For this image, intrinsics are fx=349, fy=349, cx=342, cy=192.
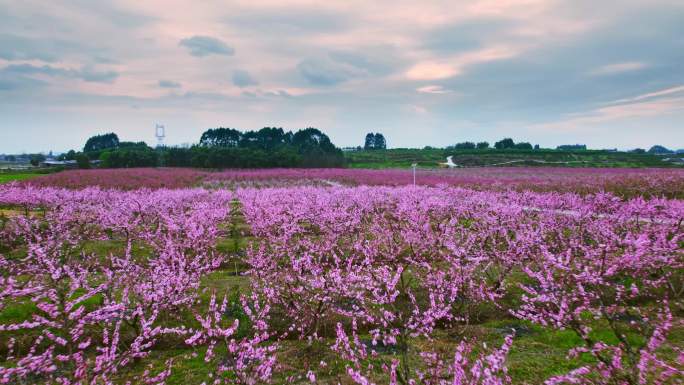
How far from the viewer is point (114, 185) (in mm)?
32688

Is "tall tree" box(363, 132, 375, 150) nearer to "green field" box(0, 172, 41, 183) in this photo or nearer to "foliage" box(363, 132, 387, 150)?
"foliage" box(363, 132, 387, 150)

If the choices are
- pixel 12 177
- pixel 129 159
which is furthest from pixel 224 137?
pixel 12 177

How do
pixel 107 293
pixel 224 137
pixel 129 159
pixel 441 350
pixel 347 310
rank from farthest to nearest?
pixel 224 137 → pixel 129 159 → pixel 347 310 → pixel 107 293 → pixel 441 350

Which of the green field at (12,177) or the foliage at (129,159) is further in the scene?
the foliage at (129,159)

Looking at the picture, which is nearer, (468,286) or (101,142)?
(468,286)

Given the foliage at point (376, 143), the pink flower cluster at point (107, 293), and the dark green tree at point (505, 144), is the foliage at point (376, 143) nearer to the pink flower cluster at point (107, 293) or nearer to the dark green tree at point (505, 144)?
the dark green tree at point (505, 144)

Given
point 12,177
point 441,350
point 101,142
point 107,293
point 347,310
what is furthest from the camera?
point 101,142

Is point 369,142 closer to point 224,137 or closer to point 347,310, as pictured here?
point 224,137

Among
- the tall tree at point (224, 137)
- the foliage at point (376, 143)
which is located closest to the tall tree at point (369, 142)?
the foliage at point (376, 143)

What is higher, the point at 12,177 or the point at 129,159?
the point at 129,159

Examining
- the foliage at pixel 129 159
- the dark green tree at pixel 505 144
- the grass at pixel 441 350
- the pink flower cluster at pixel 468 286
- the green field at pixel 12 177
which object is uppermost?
the dark green tree at pixel 505 144

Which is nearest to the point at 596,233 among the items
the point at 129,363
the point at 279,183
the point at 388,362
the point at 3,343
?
the point at 388,362

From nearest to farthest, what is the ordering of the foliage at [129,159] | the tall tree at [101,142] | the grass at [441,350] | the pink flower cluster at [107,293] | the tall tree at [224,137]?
the pink flower cluster at [107,293]
the grass at [441,350]
the foliage at [129,159]
the tall tree at [224,137]
the tall tree at [101,142]

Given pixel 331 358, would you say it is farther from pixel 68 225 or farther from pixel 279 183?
pixel 279 183
